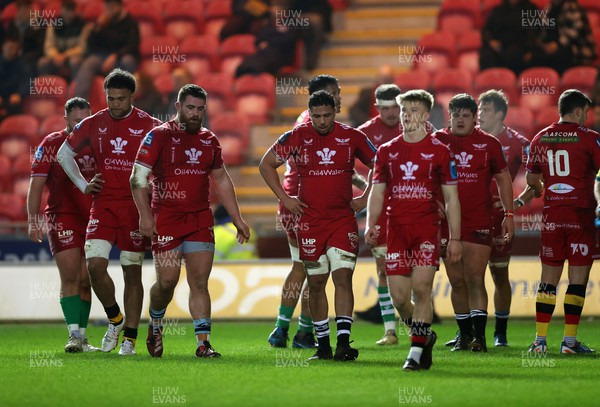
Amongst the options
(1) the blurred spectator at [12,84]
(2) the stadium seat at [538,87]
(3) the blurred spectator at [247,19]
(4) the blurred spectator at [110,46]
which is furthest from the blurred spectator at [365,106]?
(1) the blurred spectator at [12,84]

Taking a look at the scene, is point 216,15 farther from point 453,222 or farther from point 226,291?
point 453,222

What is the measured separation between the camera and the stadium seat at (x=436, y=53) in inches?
717

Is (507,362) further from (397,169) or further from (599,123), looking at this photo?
(599,123)

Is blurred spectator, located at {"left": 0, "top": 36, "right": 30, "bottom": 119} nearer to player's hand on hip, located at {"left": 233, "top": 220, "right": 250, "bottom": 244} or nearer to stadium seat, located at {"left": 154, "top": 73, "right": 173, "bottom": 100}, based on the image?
stadium seat, located at {"left": 154, "top": 73, "right": 173, "bottom": 100}

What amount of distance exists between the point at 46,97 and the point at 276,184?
1163 cm

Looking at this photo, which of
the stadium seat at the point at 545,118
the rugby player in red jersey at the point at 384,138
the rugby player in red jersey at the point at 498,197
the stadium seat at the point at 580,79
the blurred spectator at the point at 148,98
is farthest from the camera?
the blurred spectator at the point at 148,98

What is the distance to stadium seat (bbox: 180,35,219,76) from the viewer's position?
19609 millimetres

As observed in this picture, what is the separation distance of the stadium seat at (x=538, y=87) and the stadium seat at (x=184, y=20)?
627 cm

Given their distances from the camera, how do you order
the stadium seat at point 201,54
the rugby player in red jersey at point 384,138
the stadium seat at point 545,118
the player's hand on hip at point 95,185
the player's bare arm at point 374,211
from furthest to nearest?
the stadium seat at point 201,54 → the stadium seat at point 545,118 → the rugby player in red jersey at point 384,138 → the player's hand on hip at point 95,185 → the player's bare arm at point 374,211

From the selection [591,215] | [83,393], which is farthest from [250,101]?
[83,393]

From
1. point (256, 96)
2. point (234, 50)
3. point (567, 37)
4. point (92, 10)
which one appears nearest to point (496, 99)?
point (567, 37)

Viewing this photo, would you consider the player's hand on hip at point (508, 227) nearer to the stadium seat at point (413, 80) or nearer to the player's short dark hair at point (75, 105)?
the player's short dark hair at point (75, 105)

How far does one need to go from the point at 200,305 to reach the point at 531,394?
10.1ft

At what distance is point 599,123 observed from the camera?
632 inches
